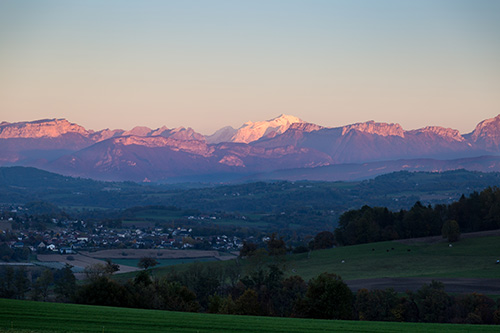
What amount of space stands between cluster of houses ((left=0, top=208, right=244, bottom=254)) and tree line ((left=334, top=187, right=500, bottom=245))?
3828 cm

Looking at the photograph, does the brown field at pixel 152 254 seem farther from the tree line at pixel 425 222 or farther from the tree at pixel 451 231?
the tree at pixel 451 231

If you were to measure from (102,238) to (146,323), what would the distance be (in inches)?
4762

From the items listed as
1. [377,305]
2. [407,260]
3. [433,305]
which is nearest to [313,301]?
[377,305]

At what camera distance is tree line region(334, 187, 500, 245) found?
10181cm

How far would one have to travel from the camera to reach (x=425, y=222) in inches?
4055

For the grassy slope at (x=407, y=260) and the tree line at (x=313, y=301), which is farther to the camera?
the grassy slope at (x=407, y=260)

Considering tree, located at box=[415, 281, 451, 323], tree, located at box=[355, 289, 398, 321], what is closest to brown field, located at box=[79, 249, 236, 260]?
tree, located at box=[355, 289, 398, 321]

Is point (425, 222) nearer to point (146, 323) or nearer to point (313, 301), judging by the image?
point (313, 301)

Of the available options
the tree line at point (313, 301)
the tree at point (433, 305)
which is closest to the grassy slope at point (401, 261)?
the tree at point (433, 305)

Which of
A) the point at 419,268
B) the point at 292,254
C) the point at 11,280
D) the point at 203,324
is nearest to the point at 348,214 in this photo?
the point at 292,254

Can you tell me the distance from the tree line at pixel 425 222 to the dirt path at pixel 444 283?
3461 cm

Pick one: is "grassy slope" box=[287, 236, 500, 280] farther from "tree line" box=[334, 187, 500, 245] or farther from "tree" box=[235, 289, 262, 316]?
"tree" box=[235, 289, 262, 316]

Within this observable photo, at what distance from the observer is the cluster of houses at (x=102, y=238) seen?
13450 cm

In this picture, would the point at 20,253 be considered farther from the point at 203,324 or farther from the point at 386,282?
the point at 203,324
